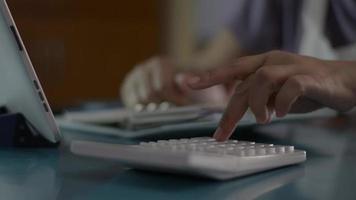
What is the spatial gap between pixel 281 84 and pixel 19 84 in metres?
0.27

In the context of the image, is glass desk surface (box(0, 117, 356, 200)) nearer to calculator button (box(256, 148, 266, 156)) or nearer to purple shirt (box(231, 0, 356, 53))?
calculator button (box(256, 148, 266, 156))

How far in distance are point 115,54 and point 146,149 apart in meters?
2.78

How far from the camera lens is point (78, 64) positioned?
3.17 metres

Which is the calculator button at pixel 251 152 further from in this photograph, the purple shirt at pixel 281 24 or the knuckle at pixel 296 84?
the purple shirt at pixel 281 24

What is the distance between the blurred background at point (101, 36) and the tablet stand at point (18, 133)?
2.32m

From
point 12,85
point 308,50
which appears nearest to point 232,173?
point 12,85

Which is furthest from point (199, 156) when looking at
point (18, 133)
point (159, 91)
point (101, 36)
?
point (101, 36)

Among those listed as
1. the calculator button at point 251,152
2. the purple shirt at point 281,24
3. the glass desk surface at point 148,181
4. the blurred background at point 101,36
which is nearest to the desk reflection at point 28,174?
the glass desk surface at point 148,181

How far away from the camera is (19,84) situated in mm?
656

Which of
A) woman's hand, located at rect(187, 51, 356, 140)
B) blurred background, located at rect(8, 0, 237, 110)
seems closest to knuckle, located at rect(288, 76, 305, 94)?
woman's hand, located at rect(187, 51, 356, 140)

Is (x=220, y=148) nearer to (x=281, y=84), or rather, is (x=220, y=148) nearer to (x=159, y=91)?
(x=281, y=84)

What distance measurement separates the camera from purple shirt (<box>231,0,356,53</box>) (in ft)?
5.13

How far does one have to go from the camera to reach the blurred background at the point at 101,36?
10.0 ft

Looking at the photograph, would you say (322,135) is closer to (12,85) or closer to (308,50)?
(12,85)
